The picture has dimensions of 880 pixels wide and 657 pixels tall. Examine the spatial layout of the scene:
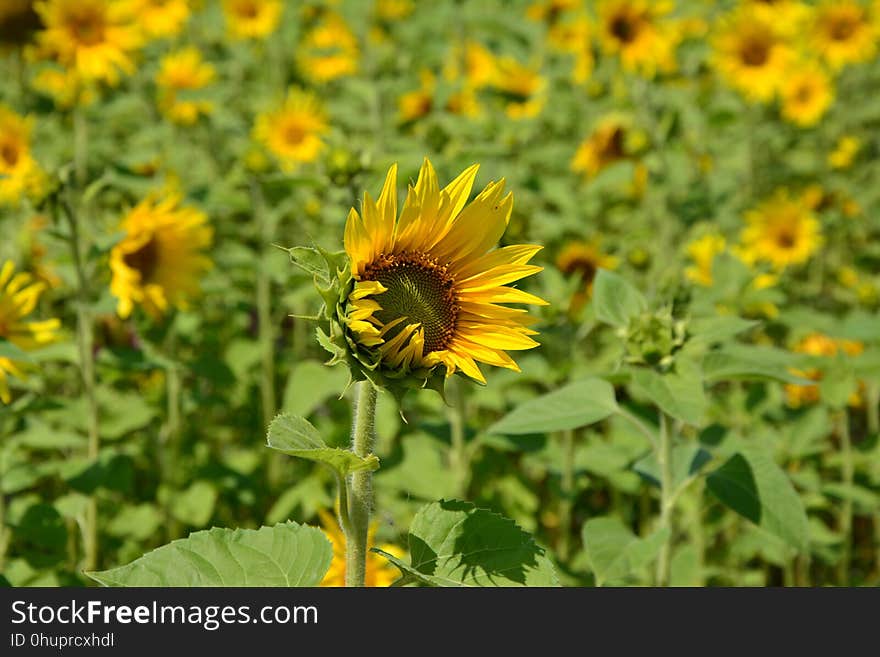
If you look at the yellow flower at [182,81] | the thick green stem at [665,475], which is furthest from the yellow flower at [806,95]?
the thick green stem at [665,475]

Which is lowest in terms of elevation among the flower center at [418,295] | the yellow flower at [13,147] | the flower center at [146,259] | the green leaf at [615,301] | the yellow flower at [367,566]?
the yellow flower at [367,566]

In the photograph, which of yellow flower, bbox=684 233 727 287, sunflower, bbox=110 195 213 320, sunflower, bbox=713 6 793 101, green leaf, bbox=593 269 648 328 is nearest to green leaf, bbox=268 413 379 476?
green leaf, bbox=593 269 648 328

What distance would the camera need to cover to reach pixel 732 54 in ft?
16.0

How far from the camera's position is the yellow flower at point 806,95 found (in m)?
5.19

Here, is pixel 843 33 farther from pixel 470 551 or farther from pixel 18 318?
pixel 470 551

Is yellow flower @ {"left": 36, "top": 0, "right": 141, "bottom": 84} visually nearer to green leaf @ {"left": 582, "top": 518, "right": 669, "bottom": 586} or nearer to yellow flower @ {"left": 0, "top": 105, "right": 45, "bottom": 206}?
yellow flower @ {"left": 0, "top": 105, "right": 45, "bottom": 206}

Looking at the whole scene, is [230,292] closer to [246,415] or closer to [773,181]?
[246,415]

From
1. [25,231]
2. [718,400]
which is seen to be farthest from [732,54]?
[25,231]

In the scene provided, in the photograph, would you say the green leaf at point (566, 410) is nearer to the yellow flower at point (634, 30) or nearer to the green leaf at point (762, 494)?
the green leaf at point (762, 494)

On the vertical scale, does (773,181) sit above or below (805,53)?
below

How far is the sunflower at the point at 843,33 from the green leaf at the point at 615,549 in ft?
14.8

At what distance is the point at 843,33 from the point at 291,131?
10.8ft

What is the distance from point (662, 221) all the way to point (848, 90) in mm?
3044

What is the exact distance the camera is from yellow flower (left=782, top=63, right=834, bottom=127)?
17.0ft
